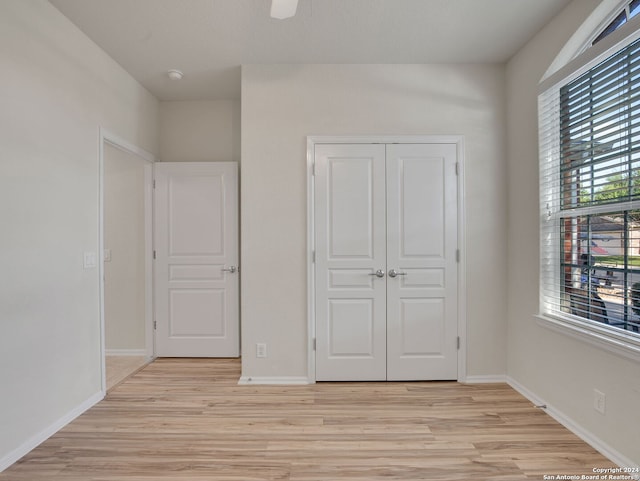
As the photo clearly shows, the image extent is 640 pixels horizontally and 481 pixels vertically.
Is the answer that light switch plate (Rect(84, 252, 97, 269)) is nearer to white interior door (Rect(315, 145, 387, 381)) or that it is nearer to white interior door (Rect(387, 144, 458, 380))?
white interior door (Rect(315, 145, 387, 381))

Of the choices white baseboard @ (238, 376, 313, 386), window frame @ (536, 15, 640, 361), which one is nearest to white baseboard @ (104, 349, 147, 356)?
white baseboard @ (238, 376, 313, 386)

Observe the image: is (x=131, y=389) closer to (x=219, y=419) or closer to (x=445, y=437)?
(x=219, y=419)

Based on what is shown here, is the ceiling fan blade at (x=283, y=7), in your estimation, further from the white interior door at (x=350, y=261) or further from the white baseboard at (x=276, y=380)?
the white baseboard at (x=276, y=380)

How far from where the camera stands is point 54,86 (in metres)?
2.19

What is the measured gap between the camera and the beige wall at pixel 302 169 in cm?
293

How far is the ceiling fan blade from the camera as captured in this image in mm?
1413

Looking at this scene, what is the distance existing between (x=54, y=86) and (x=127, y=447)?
2.30 m

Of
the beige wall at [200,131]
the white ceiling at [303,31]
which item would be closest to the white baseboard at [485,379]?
the white ceiling at [303,31]

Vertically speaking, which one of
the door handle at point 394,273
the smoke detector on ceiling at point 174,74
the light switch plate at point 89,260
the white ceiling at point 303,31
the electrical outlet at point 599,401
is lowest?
the electrical outlet at point 599,401

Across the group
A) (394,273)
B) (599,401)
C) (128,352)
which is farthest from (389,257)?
(128,352)

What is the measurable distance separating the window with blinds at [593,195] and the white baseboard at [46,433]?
11.1 ft

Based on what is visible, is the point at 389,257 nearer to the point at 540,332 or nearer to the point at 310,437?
the point at 540,332

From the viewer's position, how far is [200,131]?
144 inches

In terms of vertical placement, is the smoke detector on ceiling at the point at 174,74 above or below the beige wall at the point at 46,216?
above
